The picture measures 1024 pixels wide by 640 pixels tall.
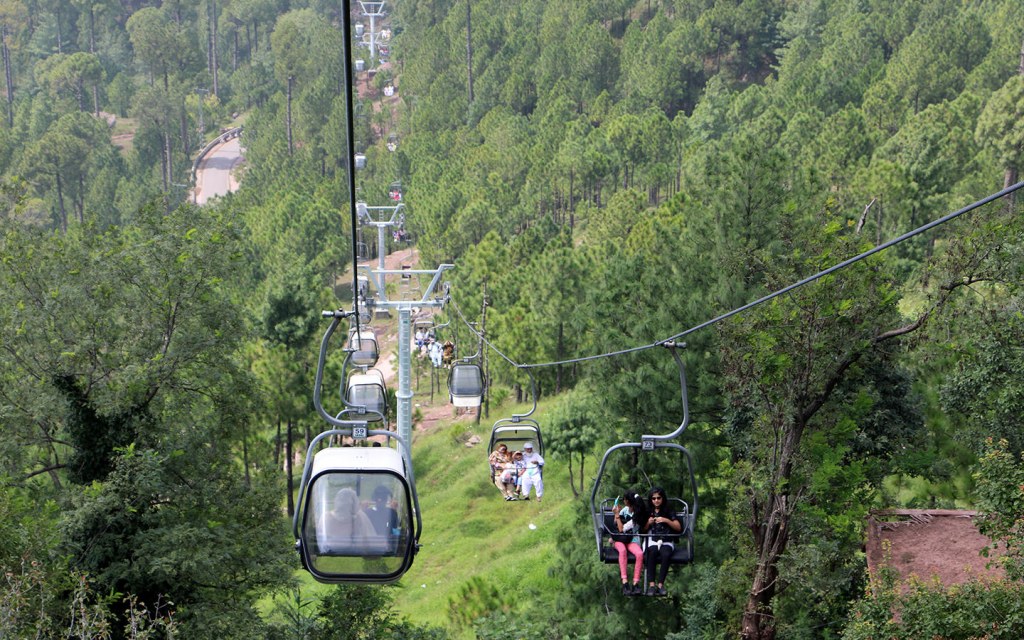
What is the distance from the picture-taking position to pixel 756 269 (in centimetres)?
1994

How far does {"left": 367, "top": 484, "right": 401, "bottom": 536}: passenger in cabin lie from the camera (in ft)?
30.6

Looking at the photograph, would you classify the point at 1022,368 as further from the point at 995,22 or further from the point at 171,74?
the point at 171,74

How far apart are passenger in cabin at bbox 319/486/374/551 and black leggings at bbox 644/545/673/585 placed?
4.65 m

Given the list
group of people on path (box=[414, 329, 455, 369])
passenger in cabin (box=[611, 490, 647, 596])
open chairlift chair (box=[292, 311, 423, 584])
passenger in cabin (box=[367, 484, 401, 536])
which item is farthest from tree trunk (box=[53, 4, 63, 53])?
passenger in cabin (box=[367, 484, 401, 536])

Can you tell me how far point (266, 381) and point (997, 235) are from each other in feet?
77.9

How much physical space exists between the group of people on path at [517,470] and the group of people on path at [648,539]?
6248mm

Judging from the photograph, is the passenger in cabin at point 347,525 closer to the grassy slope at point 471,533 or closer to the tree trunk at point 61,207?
the grassy slope at point 471,533

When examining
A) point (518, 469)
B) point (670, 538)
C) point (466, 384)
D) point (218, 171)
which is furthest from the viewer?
point (218, 171)

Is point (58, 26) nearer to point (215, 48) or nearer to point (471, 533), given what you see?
point (215, 48)

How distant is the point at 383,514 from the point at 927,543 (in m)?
9.95

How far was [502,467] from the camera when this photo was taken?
65.1ft

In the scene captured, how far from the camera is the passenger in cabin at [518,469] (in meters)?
19.6

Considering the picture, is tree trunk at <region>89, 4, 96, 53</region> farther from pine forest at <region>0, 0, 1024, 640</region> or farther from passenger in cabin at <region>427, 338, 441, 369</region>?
passenger in cabin at <region>427, 338, 441, 369</region>

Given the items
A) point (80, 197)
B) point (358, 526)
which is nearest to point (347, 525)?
point (358, 526)
